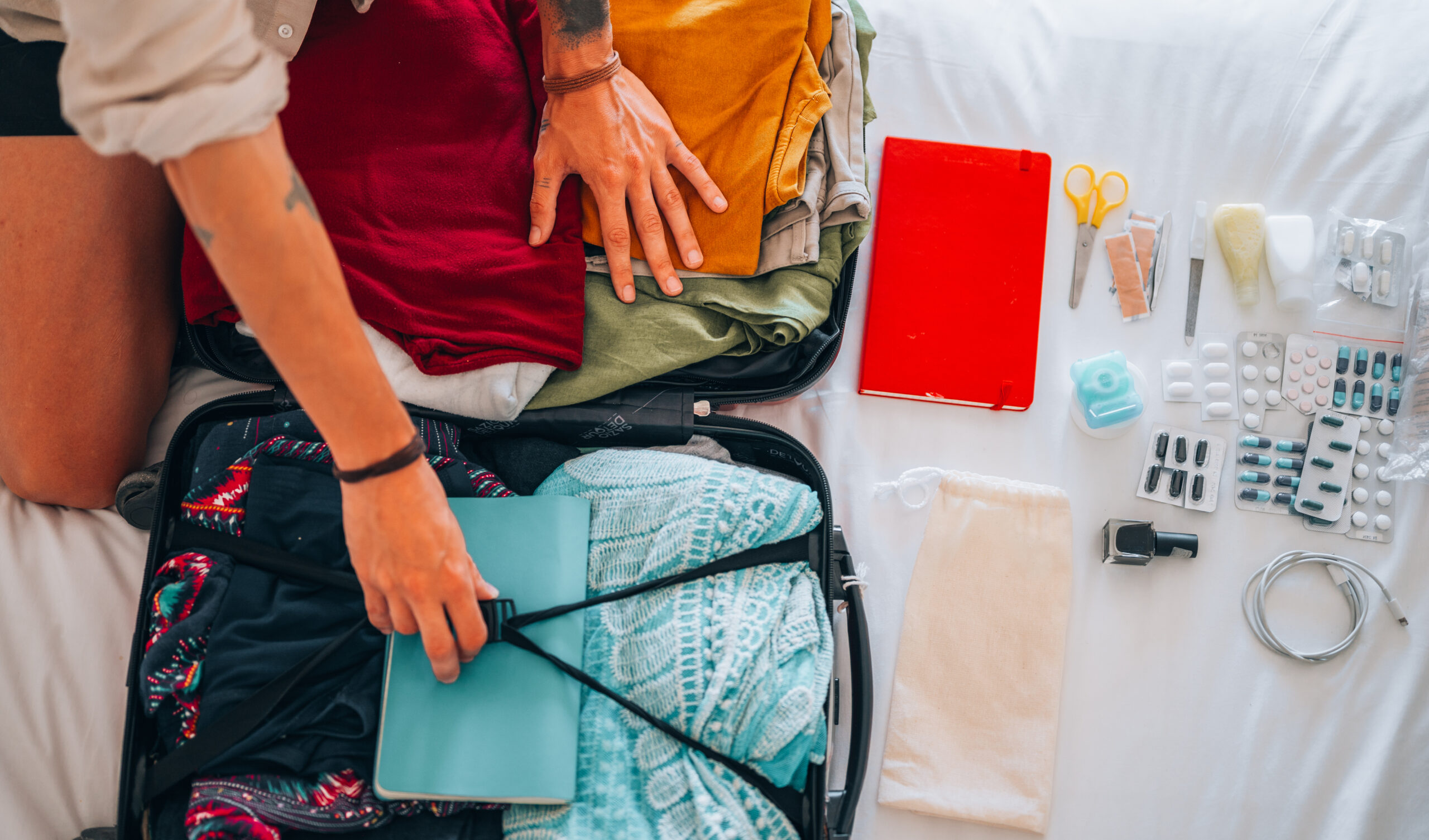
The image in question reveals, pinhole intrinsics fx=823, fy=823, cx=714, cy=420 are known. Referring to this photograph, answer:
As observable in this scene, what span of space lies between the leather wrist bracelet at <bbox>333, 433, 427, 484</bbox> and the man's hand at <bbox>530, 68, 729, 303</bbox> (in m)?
0.34

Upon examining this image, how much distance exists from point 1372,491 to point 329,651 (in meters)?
1.19

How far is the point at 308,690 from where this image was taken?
77cm

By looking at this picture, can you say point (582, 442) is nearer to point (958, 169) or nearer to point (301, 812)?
point (301, 812)

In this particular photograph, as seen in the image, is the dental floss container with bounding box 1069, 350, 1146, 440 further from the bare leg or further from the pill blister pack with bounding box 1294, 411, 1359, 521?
the bare leg

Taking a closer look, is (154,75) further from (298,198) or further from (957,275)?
(957,275)

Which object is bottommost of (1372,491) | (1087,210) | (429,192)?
(1372,491)

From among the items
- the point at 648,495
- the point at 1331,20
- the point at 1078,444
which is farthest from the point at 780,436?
the point at 1331,20

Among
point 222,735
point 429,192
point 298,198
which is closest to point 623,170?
point 429,192

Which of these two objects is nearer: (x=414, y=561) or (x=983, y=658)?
(x=414, y=561)

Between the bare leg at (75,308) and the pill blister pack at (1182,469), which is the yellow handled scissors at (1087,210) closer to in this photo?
the pill blister pack at (1182,469)

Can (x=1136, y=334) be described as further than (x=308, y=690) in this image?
Yes

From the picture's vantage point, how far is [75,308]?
0.87m

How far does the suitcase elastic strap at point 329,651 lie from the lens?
74 centimetres

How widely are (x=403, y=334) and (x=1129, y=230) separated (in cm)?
88
